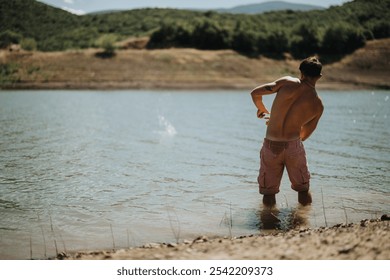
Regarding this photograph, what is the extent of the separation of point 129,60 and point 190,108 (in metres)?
17.9

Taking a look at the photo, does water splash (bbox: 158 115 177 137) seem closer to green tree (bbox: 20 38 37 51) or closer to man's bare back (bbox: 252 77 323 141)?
man's bare back (bbox: 252 77 323 141)

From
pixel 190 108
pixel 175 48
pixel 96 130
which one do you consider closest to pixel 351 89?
pixel 175 48

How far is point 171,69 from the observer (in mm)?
34625

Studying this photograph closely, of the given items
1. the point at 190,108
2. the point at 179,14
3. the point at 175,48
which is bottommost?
the point at 190,108

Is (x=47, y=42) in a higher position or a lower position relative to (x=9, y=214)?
higher

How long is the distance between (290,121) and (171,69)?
3063cm

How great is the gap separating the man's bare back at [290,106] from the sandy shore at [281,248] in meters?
1.12

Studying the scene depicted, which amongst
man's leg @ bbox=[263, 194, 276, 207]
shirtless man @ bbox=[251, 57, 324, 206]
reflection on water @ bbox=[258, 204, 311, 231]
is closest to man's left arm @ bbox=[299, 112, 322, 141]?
shirtless man @ bbox=[251, 57, 324, 206]

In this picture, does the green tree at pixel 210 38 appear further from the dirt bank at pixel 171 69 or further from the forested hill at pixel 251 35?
the dirt bank at pixel 171 69

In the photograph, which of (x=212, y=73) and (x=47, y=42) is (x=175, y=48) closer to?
(x=212, y=73)

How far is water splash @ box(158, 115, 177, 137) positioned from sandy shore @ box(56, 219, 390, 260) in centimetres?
794

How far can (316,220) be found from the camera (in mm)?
4852

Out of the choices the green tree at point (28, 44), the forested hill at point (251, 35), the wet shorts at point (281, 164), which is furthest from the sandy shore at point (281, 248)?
the forested hill at point (251, 35)

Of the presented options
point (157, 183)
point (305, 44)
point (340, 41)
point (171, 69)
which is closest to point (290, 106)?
point (157, 183)
